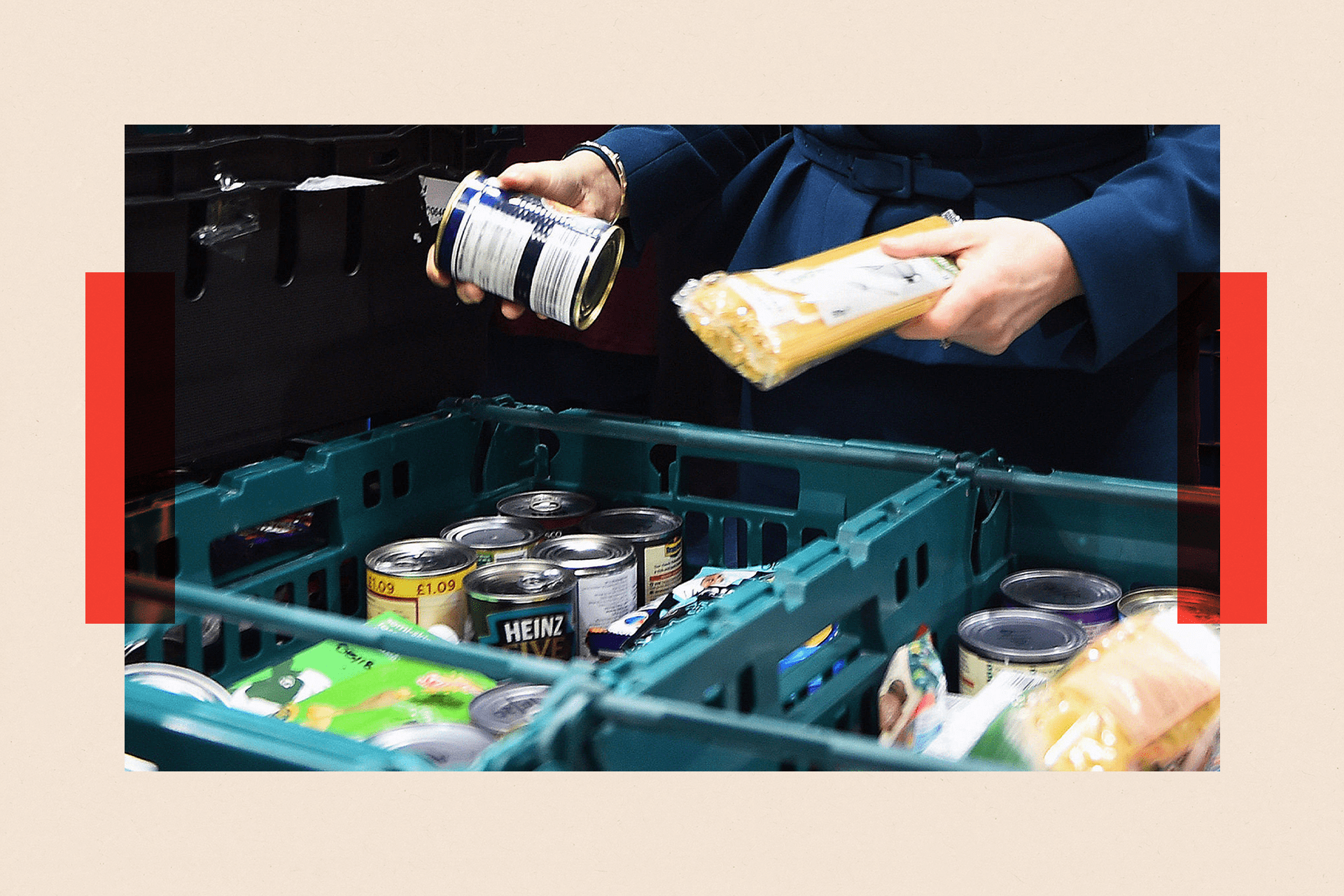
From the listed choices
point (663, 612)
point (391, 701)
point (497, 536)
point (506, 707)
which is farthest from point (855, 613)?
point (497, 536)

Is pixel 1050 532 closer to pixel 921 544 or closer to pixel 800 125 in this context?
pixel 921 544

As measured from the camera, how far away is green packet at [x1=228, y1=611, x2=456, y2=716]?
4.68 feet

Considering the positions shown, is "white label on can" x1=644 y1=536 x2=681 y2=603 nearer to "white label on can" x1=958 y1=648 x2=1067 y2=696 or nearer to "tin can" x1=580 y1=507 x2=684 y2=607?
"tin can" x1=580 y1=507 x2=684 y2=607

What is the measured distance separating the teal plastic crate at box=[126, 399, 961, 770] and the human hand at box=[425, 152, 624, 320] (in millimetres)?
274

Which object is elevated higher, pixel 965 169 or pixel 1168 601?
pixel 965 169

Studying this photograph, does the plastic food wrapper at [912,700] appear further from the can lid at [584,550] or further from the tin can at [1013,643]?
the can lid at [584,550]

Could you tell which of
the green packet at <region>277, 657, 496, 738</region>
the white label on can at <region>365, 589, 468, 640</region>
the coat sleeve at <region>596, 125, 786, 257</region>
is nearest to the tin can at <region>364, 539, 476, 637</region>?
the white label on can at <region>365, 589, 468, 640</region>

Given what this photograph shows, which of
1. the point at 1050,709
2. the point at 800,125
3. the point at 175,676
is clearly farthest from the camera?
the point at 800,125

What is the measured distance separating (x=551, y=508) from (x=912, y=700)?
0.77 m

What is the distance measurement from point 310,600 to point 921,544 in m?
0.85

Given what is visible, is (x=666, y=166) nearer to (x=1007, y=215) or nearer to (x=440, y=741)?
(x=1007, y=215)

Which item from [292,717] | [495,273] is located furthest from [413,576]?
[495,273]

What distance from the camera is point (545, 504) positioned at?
6.55 feet

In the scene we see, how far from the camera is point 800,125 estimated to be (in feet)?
6.15
